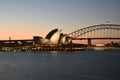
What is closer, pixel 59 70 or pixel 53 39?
pixel 59 70

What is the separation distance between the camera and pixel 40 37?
16438 centimetres

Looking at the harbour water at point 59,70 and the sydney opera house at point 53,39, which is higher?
the sydney opera house at point 53,39

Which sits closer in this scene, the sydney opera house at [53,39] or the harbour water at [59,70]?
the harbour water at [59,70]

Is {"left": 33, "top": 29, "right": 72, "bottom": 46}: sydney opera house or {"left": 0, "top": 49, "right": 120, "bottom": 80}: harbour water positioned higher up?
{"left": 33, "top": 29, "right": 72, "bottom": 46}: sydney opera house

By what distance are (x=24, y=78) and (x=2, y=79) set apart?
3.16 m

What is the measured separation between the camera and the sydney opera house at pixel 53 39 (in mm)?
149000

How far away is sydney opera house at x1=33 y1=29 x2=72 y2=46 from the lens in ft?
489

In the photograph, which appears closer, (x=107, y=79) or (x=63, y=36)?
(x=107, y=79)

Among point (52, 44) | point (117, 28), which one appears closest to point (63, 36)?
point (52, 44)

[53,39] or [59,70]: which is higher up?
[53,39]

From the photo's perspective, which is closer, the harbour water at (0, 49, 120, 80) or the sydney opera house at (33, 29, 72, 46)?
the harbour water at (0, 49, 120, 80)

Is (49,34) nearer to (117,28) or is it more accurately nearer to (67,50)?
(67,50)

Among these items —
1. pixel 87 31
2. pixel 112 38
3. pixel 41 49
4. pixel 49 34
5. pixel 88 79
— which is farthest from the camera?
pixel 87 31

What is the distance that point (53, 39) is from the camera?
154125 mm
